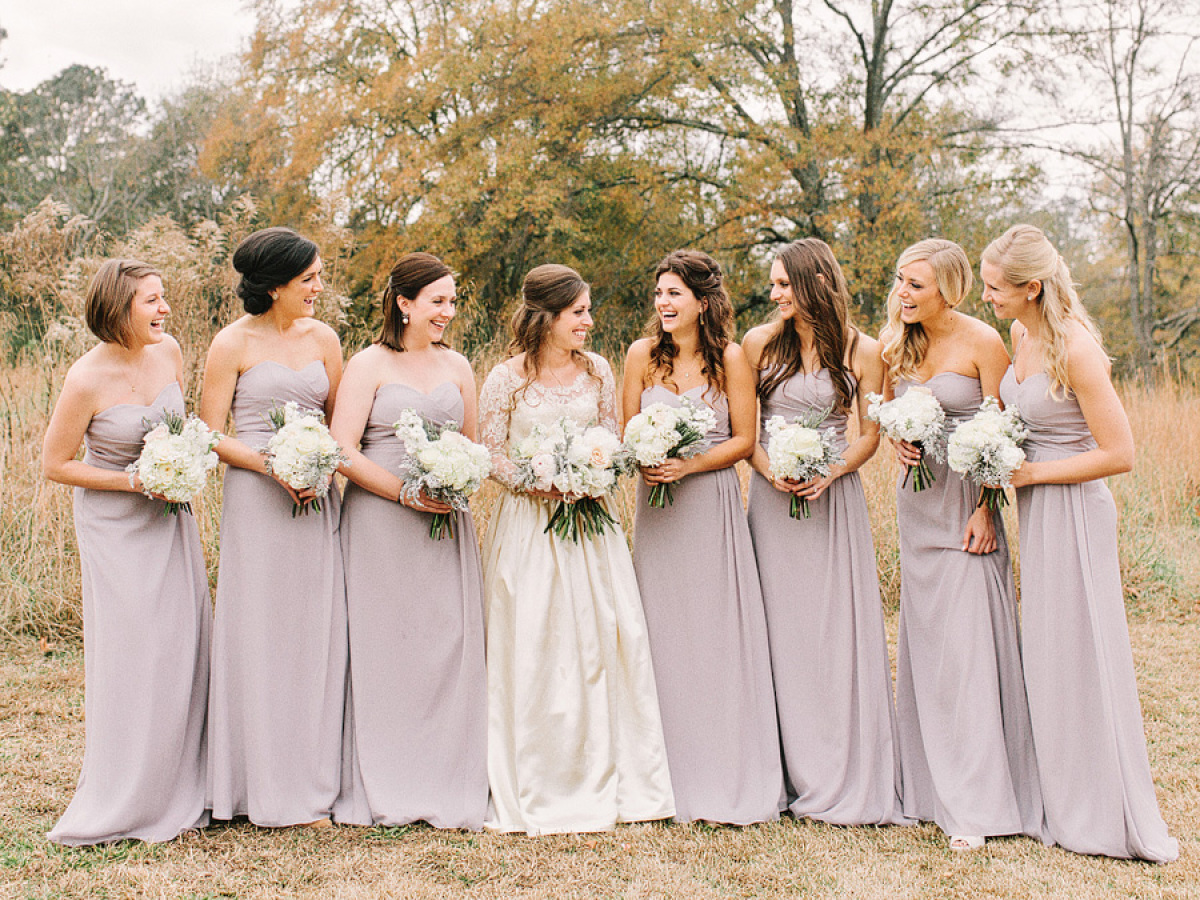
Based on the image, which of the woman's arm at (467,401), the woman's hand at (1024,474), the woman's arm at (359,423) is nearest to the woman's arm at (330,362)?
the woman's arm at (359,423)

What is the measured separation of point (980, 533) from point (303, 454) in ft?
9.49

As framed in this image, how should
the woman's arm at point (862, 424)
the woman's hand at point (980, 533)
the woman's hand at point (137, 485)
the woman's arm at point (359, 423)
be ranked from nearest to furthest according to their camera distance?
the woman's hand at point (137, 485) → the woman's hand at point (980, 533) → the woman's arm at point (359, 423) → the woman's arm at point (862, 424)

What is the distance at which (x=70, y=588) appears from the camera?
773 centimetres

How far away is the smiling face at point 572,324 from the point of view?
4.70 m

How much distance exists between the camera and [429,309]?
4.61m

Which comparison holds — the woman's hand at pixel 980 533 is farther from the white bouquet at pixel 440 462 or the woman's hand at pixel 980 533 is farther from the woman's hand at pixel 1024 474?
the white bouquet at pixel 440 462

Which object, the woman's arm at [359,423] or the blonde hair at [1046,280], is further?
the woman's arm at [359,423]

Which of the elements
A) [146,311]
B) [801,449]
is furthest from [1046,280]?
[146,311]

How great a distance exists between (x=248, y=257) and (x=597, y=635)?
2.30m

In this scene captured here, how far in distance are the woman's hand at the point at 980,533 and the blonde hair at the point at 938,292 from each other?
2.26ft

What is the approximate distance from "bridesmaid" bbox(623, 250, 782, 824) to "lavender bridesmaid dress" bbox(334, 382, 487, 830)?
0.89 m

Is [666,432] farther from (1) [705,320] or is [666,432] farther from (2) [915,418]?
(2) [915,418]

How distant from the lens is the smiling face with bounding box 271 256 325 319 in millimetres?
4488

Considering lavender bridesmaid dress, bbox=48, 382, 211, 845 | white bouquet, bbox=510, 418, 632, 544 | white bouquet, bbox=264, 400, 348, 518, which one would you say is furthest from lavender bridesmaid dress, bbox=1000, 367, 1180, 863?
lavender bridesmaid dress, bbox=48, 382, 211, 845
